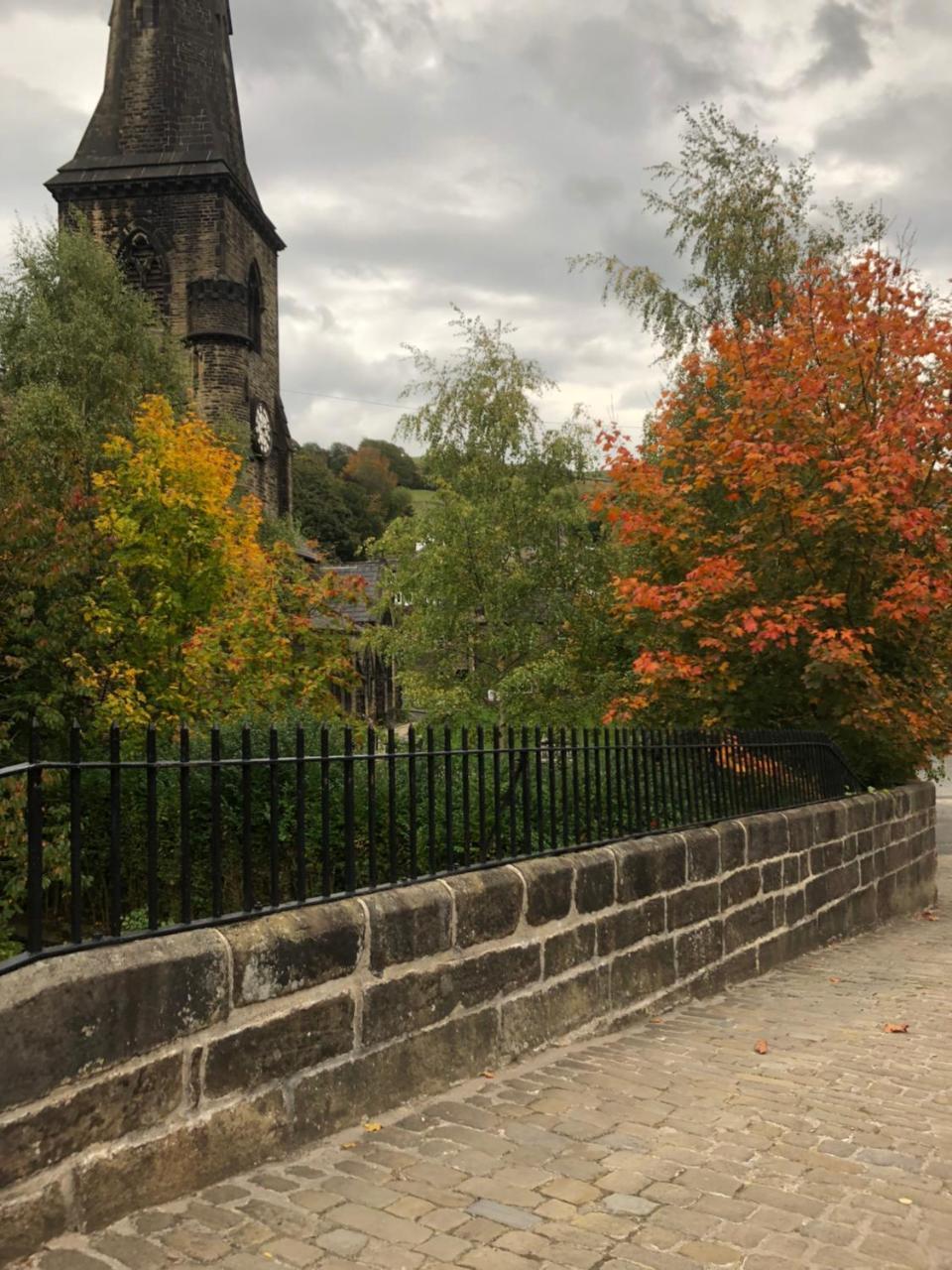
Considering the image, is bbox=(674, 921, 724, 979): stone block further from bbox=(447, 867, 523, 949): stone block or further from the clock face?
the clock face

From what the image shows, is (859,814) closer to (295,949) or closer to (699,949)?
(699,949)

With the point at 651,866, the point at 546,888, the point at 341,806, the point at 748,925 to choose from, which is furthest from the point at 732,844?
the point at 341,806

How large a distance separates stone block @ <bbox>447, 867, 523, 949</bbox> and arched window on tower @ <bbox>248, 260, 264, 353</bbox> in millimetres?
41139

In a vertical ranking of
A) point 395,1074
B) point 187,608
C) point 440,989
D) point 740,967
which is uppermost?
point 187,608

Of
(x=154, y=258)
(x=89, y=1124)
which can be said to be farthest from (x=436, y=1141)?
(x=154, y=258)

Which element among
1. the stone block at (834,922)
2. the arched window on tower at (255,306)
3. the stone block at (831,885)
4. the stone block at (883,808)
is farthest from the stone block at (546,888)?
the arched window on tower at (255,306)

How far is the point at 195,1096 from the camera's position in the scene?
3.50 m

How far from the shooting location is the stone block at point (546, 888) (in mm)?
5102

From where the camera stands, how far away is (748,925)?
288 inches

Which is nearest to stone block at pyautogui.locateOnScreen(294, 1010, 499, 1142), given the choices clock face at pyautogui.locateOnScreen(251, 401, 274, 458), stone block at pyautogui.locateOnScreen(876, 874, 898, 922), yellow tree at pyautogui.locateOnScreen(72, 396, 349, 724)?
stone block at pyautogui.locateOnScreen(876, 874, 898, 922)

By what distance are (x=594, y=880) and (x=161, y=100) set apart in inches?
1755

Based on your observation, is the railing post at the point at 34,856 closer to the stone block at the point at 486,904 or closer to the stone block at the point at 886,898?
the stone block at the point at 486,904

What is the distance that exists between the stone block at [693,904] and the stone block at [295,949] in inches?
103

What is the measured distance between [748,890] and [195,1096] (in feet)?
15.0
